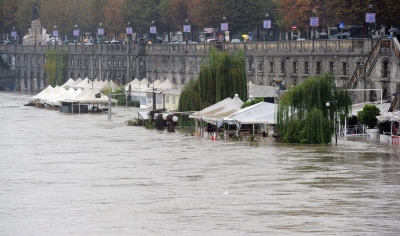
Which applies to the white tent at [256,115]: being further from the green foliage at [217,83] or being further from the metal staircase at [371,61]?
the metal staircase at [371,61]

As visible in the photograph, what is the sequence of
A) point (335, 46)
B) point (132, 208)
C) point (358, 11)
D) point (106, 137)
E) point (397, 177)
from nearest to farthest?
point (132, 208) < point (397, 177) < point (106, 137) < point (335, 46) < point (358, 11)

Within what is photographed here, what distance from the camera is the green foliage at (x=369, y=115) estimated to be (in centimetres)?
9140

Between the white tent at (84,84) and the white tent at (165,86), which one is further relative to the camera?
the white tent at (84,84)

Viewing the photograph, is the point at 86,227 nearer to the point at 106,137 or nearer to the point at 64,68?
the point at 106,137

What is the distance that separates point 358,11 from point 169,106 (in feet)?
73.9

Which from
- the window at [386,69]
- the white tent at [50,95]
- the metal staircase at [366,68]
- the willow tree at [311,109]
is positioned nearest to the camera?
the willow tree at [311,109]

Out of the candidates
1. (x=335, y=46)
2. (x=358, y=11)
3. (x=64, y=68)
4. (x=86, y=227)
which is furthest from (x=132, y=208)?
(x=64, y=68)

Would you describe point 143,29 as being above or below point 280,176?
above

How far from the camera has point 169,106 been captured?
13412 centimetres

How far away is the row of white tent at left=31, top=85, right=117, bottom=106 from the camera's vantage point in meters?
140

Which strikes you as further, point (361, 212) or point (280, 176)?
point (280, 176)

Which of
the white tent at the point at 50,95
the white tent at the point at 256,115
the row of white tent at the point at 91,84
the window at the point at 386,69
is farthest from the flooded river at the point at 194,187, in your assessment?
the row of white tent at the point at 91,84

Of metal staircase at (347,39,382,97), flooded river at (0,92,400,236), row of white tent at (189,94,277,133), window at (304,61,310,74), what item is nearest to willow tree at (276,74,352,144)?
flooded river at (0,92,400,236)

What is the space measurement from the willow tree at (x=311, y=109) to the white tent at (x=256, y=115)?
166cm
